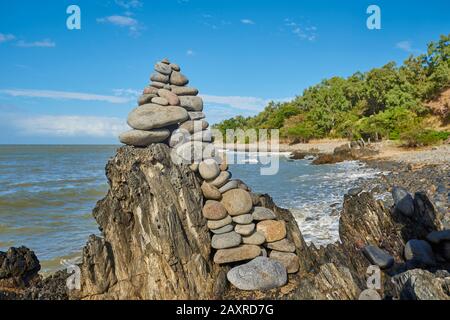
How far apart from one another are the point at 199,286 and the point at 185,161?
3.45 metres

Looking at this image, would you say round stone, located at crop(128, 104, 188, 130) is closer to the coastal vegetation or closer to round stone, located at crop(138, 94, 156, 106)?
round stone, located at crop(138, 94, 156, 106)

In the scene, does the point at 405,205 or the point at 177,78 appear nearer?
the point at 177,78

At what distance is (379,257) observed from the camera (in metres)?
10.2

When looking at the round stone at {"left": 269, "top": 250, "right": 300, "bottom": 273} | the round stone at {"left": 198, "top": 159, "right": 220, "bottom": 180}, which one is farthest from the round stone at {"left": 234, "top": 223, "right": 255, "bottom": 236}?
the round stone at {"left": 198, "top": 159, "right": 220, "bottom": 180}

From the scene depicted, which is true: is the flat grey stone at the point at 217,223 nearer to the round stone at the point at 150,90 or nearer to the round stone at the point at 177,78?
the round stone at the point at 150,90

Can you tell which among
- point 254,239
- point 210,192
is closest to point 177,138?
point 210,192

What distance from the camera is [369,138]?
61719mm

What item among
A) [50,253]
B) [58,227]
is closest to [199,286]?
[50,253]

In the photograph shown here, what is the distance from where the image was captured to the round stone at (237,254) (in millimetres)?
9188

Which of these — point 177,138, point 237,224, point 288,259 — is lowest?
point 288,259

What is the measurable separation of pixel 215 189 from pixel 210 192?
7.5 inches

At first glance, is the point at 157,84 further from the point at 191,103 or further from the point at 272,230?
the point at 272,230

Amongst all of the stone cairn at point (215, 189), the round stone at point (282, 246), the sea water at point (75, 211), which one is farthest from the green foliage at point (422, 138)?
the round stone at point (282, 246)

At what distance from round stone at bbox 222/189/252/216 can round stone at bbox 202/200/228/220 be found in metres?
0.27
